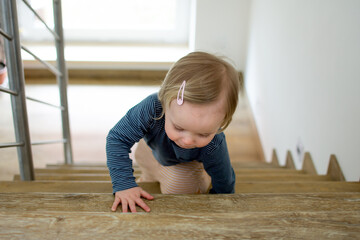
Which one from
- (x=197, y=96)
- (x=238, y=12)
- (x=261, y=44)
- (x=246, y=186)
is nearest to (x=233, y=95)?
(x=197, y=96)

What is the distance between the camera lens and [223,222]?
2.48 ft

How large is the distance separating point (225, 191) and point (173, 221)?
0.39 metres

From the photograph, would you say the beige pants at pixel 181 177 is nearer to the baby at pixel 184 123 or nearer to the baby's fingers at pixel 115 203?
the baby at pixel 184 123

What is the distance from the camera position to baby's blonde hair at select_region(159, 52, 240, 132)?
0.82 m

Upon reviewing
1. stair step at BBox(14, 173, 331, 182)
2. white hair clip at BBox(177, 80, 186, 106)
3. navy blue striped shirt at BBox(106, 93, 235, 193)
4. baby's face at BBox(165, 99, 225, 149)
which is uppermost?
white hair clip at BBox(177, 80, 186, 106)

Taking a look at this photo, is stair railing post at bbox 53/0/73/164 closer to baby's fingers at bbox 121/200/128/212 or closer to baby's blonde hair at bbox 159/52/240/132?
baby's blonde hair at bbox 159/52/240/132

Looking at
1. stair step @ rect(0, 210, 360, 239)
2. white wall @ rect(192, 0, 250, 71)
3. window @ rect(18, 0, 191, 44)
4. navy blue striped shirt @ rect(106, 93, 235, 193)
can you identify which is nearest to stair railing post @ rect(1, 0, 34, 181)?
navy blue striped shirt @ rect(106, 93, 235, 193)

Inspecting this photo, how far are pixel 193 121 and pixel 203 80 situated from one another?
0.33ft

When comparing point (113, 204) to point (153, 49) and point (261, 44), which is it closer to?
point (261, 44)

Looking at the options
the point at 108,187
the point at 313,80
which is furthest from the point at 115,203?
the point at 313,80

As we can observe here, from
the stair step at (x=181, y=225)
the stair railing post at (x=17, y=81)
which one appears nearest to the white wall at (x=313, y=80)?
the stair step at (x=181, y=225)

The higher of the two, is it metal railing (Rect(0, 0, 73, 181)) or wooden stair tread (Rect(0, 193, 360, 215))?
metal railing (Rect(0, 0, 73, 181))

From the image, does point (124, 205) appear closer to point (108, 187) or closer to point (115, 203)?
point (115, 203)

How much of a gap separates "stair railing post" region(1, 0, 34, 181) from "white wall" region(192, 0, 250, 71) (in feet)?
8.33
